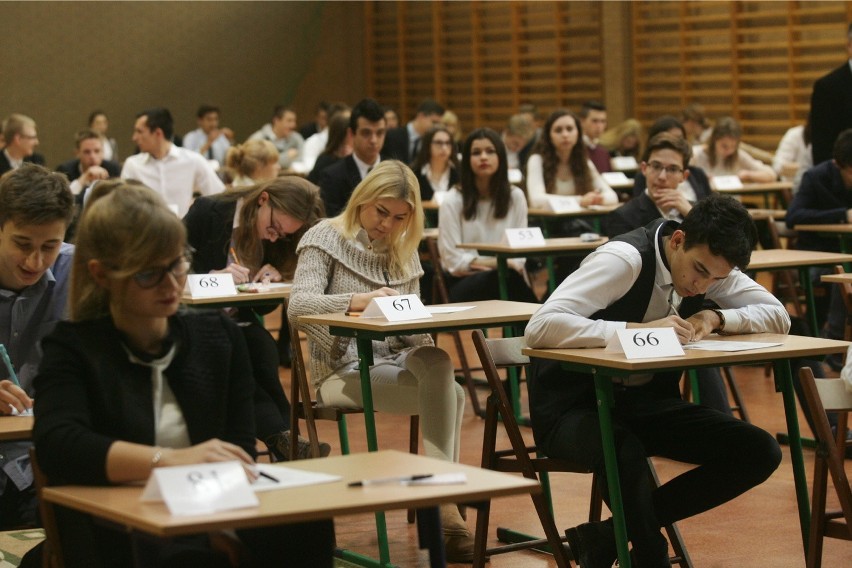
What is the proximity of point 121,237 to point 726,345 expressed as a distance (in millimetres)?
1774

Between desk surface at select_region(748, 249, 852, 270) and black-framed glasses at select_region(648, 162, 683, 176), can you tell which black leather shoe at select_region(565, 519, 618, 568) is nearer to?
desk surface at select_region(748, 249, 852, 270)

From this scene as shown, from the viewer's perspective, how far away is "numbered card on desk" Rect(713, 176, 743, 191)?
9.69 metres

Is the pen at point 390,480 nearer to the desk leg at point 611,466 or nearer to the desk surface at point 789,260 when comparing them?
the desk leg at point 611,466

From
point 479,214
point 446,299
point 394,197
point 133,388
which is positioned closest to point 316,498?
point 133,388

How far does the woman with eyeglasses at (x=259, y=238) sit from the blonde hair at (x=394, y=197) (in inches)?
20.0

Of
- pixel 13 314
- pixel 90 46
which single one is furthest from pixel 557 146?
pixel 90 46

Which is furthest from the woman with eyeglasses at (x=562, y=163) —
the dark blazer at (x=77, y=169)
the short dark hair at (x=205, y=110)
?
the short dark hair at (x=205, y=110)

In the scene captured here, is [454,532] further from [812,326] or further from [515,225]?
[515,225]

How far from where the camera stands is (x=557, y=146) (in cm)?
854

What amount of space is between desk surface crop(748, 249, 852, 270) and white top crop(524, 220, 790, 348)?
166 centimetres

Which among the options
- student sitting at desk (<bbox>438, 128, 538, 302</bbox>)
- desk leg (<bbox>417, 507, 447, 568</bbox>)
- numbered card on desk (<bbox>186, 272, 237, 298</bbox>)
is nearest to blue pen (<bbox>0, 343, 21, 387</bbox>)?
desk leg (<bbox>417, 507, 447, 568</bbox>)

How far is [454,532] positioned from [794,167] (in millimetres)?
7601

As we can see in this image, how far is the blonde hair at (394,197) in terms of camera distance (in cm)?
444

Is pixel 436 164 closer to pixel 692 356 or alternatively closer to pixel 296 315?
pixel 296 315
